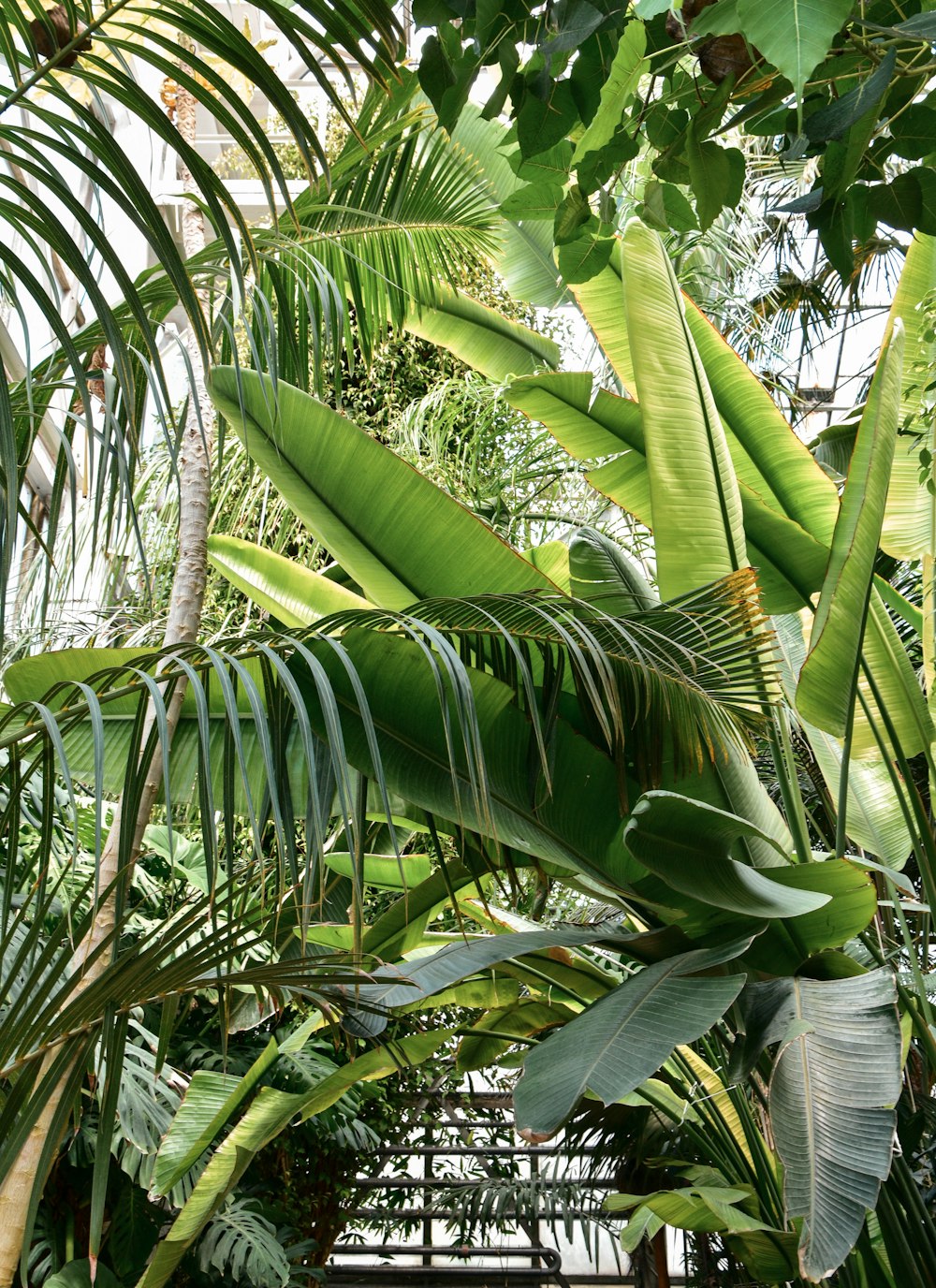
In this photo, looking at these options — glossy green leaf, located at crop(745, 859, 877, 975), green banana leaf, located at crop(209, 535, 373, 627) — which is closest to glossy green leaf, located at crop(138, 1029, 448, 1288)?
glossy green leaf, located at crop(745, 859, 877, 975)

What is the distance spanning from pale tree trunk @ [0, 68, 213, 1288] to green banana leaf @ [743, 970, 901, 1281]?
1.03 m

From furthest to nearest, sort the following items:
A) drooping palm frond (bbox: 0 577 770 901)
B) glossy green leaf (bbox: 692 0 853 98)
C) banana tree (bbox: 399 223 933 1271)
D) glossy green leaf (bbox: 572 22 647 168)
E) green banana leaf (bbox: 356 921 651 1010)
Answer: banana tree (bbox: 399 223 933 1271) → green banana leaf (bbox: 356 921 651 1010) → drooping palm frond (bbox: 0 577 770 901) → glossy green leaf (bbox: 572 22 647 168) → glossy green leaf (bbox: 692 0 853 98)

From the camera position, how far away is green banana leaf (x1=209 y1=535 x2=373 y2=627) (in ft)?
8.11

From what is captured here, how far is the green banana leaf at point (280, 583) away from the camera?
8.11 feet

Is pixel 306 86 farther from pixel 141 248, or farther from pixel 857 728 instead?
pixel 857 728

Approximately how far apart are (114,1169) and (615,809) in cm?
196

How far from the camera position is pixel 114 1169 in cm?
311

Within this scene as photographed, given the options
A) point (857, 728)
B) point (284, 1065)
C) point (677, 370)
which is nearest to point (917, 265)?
point (677, 370)

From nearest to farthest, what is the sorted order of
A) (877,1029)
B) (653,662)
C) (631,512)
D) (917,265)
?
(877,1029) < (653,662) < (917,265) < (631,512)

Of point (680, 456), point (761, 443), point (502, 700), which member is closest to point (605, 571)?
point (680, 456)

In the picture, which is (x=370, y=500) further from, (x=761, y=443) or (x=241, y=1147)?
(x=241, y=1147)

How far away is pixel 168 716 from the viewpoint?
187cm

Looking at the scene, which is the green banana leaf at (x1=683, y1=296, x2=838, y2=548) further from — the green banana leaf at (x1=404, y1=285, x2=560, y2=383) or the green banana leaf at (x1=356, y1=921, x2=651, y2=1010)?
the green banana leaf at (x1=356, y1=921, x2=651, y2=1010)

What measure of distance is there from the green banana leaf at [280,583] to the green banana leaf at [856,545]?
0.98 m
